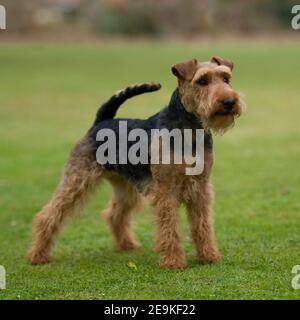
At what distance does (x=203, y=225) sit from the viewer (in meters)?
6.12

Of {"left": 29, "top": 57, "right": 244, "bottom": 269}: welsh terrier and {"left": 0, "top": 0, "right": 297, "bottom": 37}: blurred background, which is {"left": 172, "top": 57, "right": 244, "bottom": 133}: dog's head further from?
{"left": 0, "top": 0, "right": 297, "bottom": 37}: blurred background

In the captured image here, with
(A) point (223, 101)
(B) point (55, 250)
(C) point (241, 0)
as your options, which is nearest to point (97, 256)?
(B) point (55, 250)

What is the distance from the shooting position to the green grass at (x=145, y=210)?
552 cm

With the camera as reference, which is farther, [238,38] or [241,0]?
[241,0]

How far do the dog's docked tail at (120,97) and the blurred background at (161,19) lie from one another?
34.5 meters

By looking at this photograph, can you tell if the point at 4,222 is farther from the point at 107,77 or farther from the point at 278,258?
the point at 107,77

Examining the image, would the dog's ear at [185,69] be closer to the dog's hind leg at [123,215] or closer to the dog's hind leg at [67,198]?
the dog's hind leg at [67,198]

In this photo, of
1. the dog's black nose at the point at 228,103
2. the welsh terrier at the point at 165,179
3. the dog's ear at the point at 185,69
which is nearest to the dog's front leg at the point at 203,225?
the welsh terrier at the point at 165,179

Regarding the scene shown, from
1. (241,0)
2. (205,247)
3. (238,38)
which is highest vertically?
(241,0)

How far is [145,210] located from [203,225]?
222 cm

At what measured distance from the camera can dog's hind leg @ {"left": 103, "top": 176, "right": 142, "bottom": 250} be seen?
697 centimetres

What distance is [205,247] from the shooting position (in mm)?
6098

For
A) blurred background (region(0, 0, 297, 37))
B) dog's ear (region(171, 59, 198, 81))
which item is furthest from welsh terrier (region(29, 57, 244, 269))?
blurred background (region(0, 0, 297, 37))
